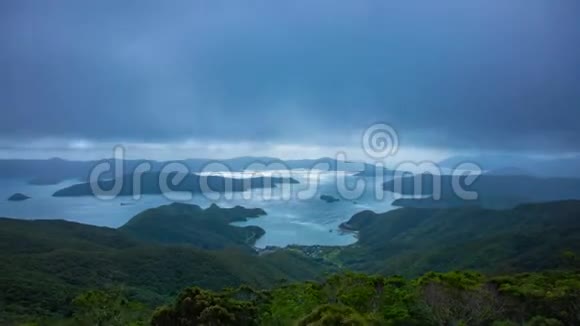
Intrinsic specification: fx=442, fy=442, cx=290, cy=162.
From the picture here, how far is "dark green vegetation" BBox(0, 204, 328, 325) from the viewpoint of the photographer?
131 feet

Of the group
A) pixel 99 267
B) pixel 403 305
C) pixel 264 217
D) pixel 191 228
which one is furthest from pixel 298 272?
pixel 264 217

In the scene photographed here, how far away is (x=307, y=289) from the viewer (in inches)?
853

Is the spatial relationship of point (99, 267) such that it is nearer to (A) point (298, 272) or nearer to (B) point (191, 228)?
(A) point (298, 272)

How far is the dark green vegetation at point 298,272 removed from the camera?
17516mm

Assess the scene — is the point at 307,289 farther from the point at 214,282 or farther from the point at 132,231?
the point at 132,231

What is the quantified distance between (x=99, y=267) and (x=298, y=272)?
4001cm

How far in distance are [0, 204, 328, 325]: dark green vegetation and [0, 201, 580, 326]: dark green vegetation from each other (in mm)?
267

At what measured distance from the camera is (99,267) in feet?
196

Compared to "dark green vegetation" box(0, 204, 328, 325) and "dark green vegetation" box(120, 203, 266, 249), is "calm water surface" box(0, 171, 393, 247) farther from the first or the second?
"dark green vegetation" box(0, 204, 328, 325)

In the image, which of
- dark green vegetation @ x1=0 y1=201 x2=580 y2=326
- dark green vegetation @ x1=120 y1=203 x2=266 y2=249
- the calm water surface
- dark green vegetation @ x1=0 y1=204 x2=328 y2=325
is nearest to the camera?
dark green vegetation @ x1=0 y1=201 x2=580 y2=326

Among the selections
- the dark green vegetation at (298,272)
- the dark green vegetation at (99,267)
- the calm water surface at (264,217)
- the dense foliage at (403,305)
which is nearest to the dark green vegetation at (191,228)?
the dark green vegetation at (298,272)

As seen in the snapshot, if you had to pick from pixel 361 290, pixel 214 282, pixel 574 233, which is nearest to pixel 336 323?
pixel 361 290

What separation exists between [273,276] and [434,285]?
59.6 meters

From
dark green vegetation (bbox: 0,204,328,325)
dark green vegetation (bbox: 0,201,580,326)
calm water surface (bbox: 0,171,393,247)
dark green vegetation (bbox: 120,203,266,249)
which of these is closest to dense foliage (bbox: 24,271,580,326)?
dark green vegetation (bbox: 0,201,580,326)
